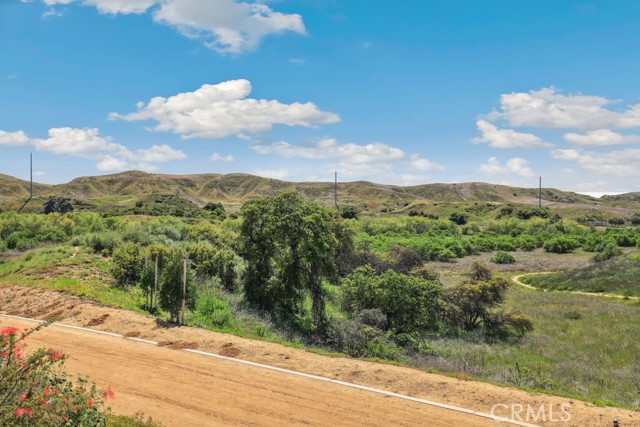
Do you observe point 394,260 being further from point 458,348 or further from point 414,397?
point 414,397

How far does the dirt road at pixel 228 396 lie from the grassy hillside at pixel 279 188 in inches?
3112

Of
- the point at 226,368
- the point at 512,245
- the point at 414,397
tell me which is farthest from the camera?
the point at 512,245

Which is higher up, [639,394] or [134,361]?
[134,361]

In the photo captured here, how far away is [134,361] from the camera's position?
11914 mm

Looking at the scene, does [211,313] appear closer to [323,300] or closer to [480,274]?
[323,300]

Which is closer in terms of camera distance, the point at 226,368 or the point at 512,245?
the point at 226,368

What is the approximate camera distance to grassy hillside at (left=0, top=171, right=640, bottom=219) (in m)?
116

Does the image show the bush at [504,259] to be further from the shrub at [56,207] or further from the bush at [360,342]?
the shrub at [56,207]

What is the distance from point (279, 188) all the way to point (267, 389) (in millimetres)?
144577

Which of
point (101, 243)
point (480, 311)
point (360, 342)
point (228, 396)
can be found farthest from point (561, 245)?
point (228, 396)

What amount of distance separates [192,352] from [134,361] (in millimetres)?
1525

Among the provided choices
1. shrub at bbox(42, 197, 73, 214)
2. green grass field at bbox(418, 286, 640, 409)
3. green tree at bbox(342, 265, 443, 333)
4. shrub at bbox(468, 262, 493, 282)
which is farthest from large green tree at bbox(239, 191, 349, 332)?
shrub at bbox(42, 197, 73, 214)

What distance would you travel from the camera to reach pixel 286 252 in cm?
2189

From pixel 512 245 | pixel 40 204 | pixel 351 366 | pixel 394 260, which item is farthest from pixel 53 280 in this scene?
pixel 40 204
